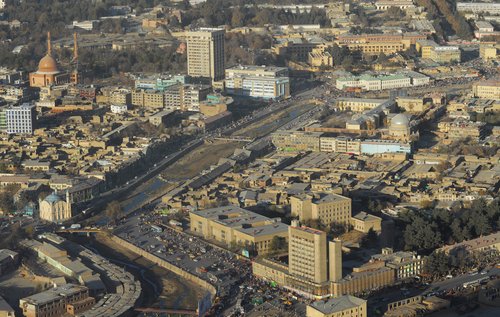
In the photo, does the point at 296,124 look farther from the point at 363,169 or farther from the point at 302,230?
the point at 302,230

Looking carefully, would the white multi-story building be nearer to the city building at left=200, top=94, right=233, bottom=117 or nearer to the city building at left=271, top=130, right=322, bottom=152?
the city building at left=200, top=94, right=233, bottom=117

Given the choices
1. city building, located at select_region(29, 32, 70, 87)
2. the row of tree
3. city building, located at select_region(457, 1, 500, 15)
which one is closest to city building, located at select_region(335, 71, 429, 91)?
city building, located at select_region(29, 32, 70, 87)

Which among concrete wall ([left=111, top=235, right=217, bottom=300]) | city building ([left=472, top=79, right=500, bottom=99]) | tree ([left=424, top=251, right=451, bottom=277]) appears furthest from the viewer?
city building ([left=472, top=79, right=500, bottom=99])

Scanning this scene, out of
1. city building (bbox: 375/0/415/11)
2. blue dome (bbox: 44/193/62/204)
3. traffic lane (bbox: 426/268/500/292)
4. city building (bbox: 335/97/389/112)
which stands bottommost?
traffic lane (bbox: 426/268/500/292)

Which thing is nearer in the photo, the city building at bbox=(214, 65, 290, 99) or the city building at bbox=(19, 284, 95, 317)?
the city building at bbox=(19, 284, 95, 317)

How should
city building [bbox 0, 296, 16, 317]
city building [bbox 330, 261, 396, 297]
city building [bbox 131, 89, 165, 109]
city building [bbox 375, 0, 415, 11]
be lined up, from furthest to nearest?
1. city building [bbox 375, 0, 415, 11]
2. city building [bbox 131, 89, 165, 109]
3. city building [bbox 330, 261, 396, 297]
4. city building [bbox 0, 296, 16, 317]

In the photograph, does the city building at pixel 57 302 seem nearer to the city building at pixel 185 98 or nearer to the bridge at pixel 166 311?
the bridge at pixel 166 311

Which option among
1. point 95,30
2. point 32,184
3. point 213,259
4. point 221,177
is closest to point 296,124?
point 221,177
